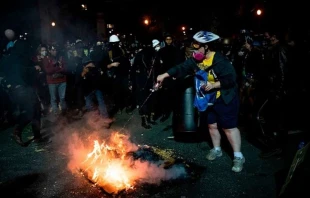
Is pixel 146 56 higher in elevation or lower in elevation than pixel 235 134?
higher

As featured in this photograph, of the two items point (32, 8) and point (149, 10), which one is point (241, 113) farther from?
point (149, 10)

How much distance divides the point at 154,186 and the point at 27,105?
3.74 metres

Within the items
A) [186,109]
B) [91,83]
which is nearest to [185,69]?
[186,109]

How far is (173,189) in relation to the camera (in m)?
4.15

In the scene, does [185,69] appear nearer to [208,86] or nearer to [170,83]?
[208,86]

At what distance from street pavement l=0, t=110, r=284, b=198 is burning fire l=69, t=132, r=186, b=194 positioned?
0.16 m

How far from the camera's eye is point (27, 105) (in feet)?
20.4

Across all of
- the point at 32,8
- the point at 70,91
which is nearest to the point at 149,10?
the point at 32,8

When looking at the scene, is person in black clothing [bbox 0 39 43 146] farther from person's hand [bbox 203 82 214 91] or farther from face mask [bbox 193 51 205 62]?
person's hand [bbox 203 82 214 91]

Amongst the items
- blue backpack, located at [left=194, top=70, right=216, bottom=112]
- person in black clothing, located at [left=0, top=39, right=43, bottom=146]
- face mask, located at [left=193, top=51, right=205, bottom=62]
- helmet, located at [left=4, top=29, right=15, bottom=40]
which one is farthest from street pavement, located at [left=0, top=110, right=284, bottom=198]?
helmet, located at [left=4, top=29, right=15, bottom=40]

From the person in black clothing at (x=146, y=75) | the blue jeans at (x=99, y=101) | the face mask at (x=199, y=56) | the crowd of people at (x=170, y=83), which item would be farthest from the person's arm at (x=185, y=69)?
the blue jeans at (x=99, y=101)

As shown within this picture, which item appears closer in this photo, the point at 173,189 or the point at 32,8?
the point at 173,189

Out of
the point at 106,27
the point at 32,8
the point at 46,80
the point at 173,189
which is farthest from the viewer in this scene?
the point at 106,27

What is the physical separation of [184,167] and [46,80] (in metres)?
6.11
